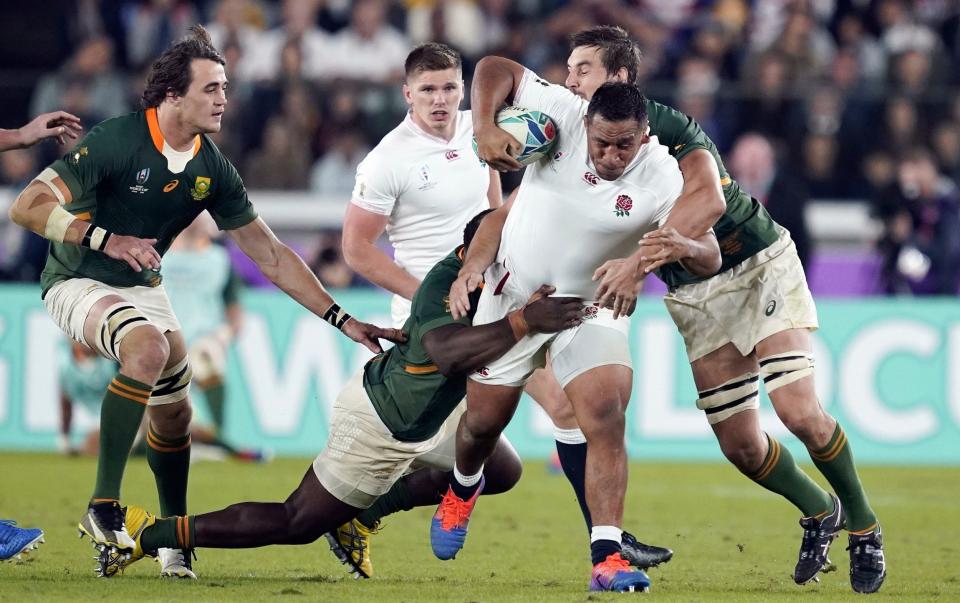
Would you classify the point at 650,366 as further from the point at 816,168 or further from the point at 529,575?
the point at 529,575

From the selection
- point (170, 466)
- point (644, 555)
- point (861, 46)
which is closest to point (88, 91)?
point (861, 46)

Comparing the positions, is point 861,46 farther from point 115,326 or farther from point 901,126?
point 115,326

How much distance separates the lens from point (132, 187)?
7531 mm

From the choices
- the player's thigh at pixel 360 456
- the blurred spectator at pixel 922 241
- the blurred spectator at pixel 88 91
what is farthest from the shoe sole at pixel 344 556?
the blurred spectator at pixel 88 91

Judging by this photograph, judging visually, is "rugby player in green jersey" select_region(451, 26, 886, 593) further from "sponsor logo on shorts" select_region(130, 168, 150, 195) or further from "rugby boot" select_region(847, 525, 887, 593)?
"sponsor logo on shorts" select_region(130, 168, 150, 195)

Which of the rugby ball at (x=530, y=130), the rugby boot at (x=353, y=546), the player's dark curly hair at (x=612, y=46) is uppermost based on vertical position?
the player's dark curly hair at (x=612, y=46)

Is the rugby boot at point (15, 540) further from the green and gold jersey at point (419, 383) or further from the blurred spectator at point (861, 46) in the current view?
the blurred spectator at point (861, 46)

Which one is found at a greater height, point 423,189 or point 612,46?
point 612,46

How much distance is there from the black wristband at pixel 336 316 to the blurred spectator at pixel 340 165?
8165mm

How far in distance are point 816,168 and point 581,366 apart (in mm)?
9752

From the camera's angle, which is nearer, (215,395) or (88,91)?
(215,395)

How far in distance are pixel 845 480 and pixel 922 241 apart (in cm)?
806

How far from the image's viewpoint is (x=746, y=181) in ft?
44.3

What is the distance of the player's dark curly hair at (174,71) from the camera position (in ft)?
24.8
